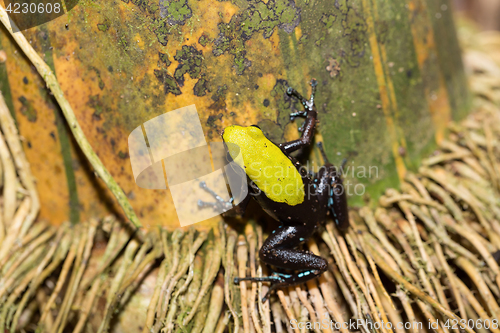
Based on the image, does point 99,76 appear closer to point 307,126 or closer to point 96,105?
point 96,105

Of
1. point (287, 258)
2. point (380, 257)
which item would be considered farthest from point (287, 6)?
point (380, 257)

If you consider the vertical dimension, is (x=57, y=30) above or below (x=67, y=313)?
above

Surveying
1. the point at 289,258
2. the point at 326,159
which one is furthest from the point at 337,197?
the point at 289,258

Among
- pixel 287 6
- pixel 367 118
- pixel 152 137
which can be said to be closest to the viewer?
pixel 287 6

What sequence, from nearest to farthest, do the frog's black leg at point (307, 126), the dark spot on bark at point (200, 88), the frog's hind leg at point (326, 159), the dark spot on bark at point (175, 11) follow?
the dark spot on bark at point (175, 11) < the dark spot on bark at point (200, 88) < the frog's black leg at point (307, 126) < the frog's hind leg at point (326, 159)

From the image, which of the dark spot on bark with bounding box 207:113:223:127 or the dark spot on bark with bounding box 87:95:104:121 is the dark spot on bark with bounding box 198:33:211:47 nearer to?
the dark spot on bark with bounding box 207:113:223:127

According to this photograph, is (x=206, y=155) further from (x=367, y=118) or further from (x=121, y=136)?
(x=367, y=118)

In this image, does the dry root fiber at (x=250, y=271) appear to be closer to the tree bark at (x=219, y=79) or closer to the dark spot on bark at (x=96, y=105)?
the tree bark at (x=219, y=79)
